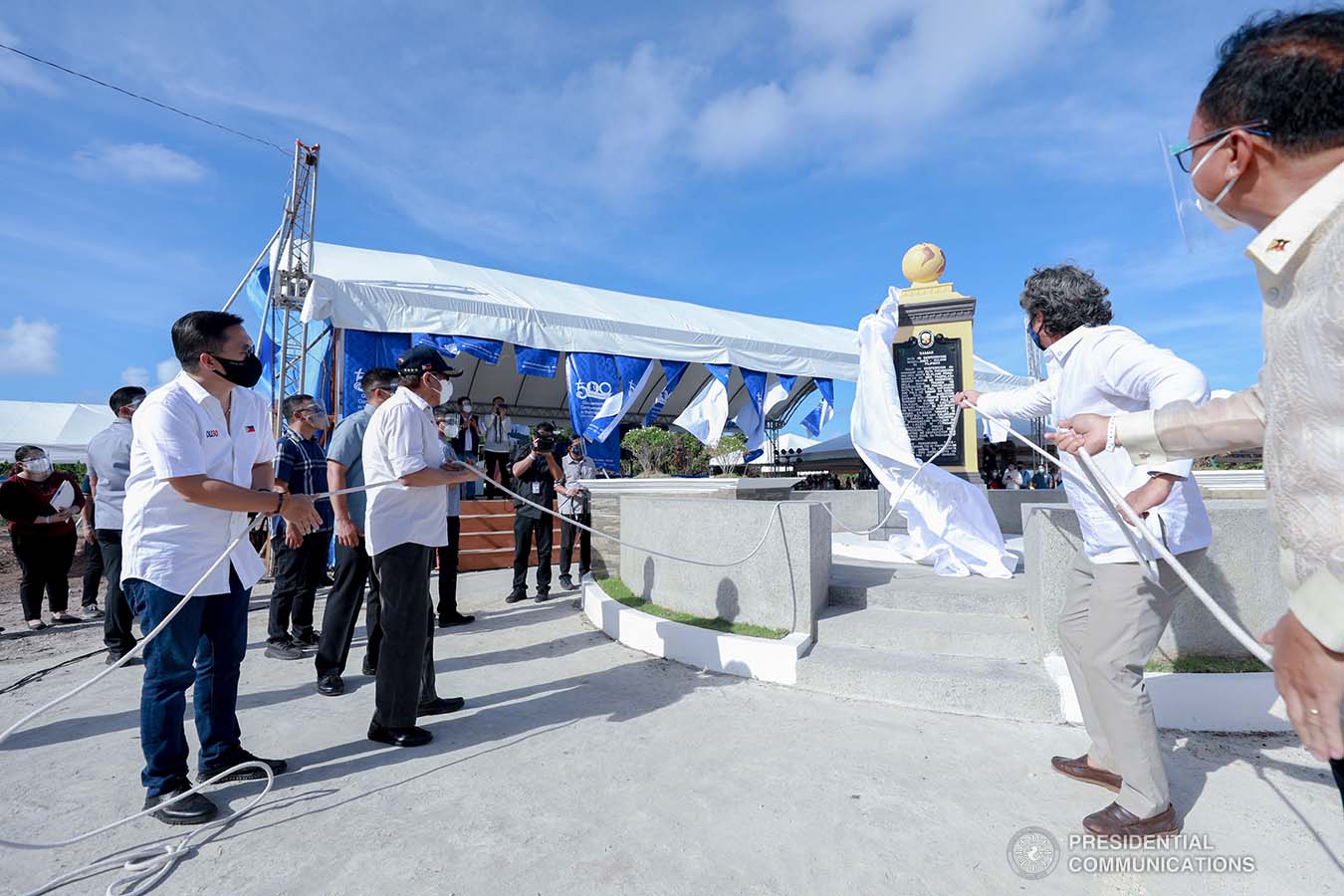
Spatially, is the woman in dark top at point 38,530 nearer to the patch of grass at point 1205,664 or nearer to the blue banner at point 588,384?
the blue banner at point 588,384

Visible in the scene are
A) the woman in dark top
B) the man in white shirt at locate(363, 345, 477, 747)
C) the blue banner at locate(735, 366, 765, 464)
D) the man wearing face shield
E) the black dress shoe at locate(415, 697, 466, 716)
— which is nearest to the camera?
the man in white shirt at locate(363, 345, 477, 747)

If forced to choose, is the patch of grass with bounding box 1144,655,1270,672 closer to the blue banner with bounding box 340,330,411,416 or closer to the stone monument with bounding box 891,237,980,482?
the stone monument with bounding box 891,237,980,482

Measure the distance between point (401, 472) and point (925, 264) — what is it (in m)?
7.16

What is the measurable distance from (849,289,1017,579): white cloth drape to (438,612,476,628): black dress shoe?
3961 mm

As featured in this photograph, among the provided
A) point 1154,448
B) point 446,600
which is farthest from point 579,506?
point 1154,448

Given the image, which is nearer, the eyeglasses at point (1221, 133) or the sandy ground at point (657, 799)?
the eyeglasses at point (1221, 133)

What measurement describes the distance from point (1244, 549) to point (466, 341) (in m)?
10.5

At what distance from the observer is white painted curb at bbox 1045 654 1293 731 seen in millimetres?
3137

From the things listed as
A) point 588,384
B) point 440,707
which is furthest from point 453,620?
point 588,384

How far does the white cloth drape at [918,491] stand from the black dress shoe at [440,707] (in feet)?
12.3

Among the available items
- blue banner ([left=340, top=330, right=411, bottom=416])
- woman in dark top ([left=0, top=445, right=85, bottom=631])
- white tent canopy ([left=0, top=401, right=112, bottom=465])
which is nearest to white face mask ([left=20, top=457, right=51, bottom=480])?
woman in dark top ([left=0, top=445, right=85, bottom=631])

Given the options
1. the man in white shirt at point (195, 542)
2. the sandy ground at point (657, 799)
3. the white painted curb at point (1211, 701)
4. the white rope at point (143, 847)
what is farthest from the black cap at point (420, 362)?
the white painted curb at point (1211, 701)

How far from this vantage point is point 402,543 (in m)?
3.18

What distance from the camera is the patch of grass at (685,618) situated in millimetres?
4270
